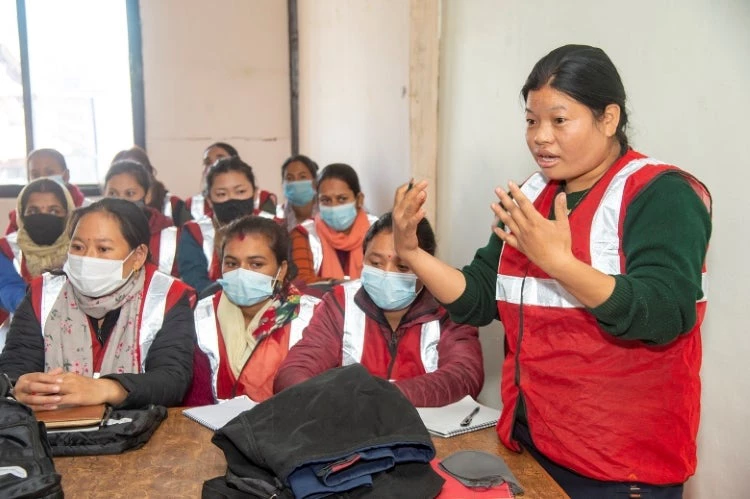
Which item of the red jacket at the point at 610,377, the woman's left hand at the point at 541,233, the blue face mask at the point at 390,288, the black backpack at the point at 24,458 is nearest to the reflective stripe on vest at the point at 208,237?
the blue face mask at the point at 390,288

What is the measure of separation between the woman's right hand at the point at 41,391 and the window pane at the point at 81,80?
18.8 ft

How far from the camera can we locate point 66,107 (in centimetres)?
717

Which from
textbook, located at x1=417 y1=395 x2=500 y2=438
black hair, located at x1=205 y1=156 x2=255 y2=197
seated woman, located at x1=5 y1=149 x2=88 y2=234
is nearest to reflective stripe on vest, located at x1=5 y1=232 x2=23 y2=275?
black hair, located at x1=205 y1=156 x2=255 y2=197

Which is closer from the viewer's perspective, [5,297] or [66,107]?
[5,297]

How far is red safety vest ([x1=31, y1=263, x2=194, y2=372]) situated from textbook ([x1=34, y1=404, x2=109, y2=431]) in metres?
0.50

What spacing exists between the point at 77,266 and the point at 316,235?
2042 millimetres

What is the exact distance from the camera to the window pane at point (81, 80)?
6.99 meters

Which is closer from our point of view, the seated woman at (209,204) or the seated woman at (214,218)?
the seated woman at (214,218)

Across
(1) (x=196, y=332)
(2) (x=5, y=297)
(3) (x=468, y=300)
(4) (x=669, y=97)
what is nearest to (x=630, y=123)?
(4) (x=669, y=97)

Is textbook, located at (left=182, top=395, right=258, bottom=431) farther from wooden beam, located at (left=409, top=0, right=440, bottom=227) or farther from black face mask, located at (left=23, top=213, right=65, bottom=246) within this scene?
black face mask, located at (left=23, top=213, right=65, bottom=246)

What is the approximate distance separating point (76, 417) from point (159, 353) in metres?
0.51

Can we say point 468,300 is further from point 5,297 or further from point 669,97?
point 5,297

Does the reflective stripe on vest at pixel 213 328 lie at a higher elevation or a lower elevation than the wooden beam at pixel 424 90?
lower

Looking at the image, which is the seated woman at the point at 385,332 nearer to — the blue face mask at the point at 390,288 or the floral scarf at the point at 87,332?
the blue face mask at the point at 390,288
